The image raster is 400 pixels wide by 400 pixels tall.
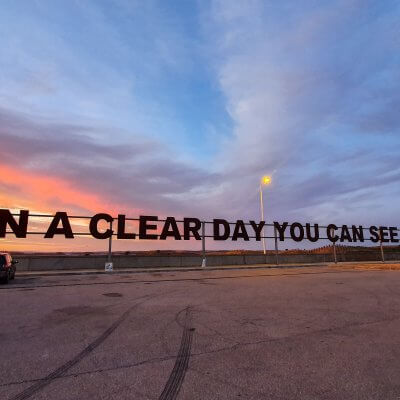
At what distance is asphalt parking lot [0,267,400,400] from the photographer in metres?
4.14

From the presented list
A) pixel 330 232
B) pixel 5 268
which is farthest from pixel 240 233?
pixel 5 268

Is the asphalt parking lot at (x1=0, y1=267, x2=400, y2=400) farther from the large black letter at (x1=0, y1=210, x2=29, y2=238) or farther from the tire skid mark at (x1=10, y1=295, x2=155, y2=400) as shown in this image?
the large black letter at (x1=0, y1=210, x2=29, y2=238)

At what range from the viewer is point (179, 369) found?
477 cm

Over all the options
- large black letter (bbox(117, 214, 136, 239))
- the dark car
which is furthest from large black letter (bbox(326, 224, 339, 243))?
the dark car

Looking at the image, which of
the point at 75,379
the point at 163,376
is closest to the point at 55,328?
the point at 75,379

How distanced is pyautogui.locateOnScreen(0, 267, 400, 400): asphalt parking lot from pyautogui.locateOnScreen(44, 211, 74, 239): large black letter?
558 inches

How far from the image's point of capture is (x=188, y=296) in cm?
1145

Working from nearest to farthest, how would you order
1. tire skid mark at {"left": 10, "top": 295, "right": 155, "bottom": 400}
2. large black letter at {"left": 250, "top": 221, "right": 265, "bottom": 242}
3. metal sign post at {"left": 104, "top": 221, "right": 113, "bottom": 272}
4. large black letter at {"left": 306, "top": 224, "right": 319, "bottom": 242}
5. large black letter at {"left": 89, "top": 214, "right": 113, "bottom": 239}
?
tire skid mark at {"left": 10, "top": 295, "right": 155, "bottom": 400} < metal sign post at {"left": 104, "top": 221, "right": 113, "bottom": 272} < large black letter at {"left": 89, "top": 214, "right": 113, "bottom": 239} < large black letter at {"left": 250, "top": 221, "right": 265, "bottom": 242} < large black letter at {"left": 306, "top": 224, "right": 319, "bottom": 242}

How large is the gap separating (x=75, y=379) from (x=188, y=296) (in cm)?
722

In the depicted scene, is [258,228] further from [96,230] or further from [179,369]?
[179,369]

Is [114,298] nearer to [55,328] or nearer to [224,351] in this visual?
[55,328]

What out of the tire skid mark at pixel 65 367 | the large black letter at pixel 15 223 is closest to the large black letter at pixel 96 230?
the large black letter at pixel 15 223

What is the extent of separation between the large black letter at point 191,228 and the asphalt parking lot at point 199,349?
730 inches

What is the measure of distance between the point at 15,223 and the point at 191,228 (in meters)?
12.9
